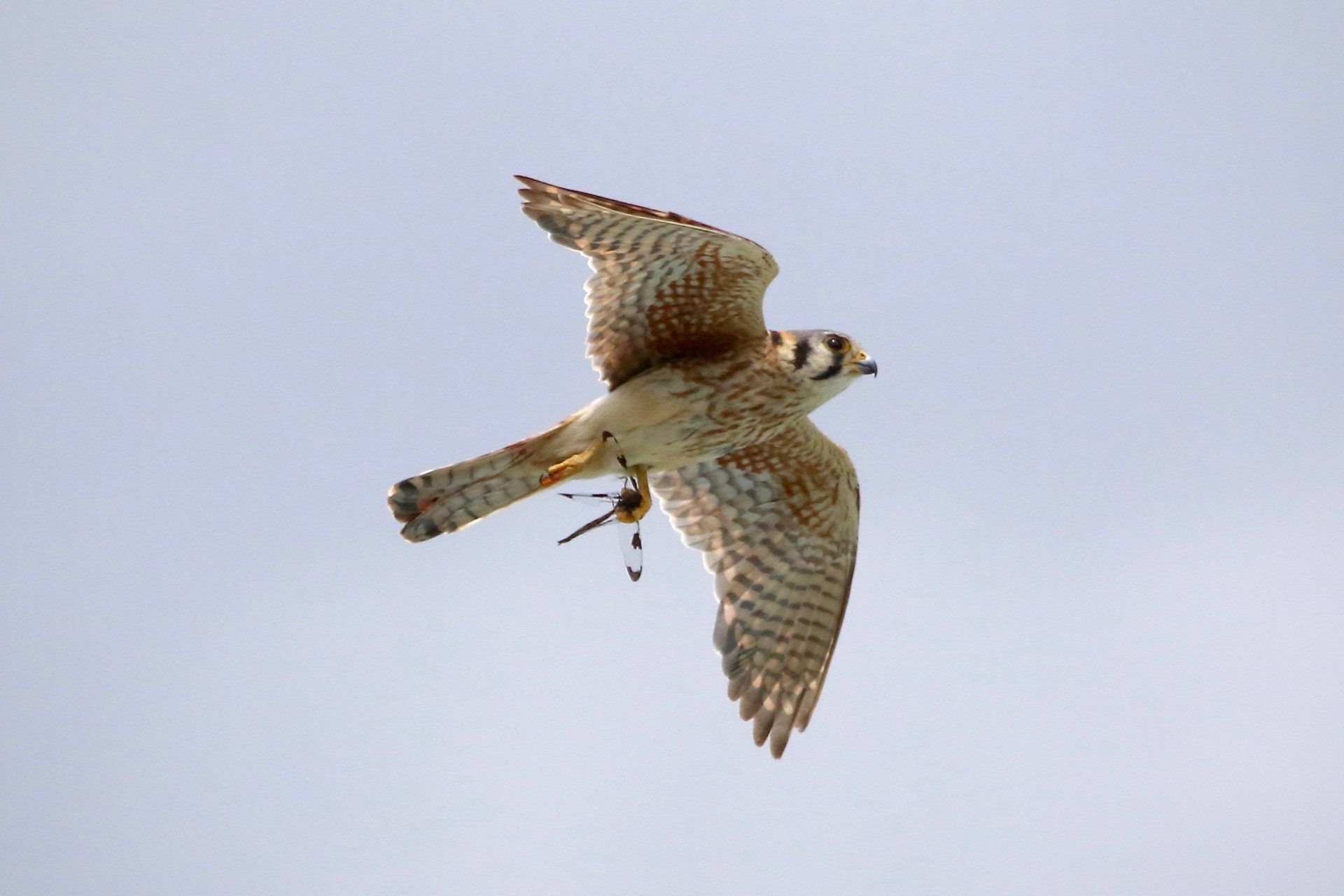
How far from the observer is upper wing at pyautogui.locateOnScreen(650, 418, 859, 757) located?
1005cm

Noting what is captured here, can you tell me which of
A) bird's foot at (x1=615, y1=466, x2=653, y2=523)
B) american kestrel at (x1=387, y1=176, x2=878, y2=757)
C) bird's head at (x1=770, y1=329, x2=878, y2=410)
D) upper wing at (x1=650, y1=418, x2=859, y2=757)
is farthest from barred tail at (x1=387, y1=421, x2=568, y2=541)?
upper wing at (x1=650, y1=418, x2=859, y2=757)

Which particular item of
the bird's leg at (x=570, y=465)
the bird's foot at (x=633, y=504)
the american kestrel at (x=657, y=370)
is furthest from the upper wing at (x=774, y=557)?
the bird's leg at (x=570, y=465)

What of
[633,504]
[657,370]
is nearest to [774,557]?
[633,504]

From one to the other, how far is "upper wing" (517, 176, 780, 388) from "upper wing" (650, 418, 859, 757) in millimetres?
1310

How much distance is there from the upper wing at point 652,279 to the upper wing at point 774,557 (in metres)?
1.31

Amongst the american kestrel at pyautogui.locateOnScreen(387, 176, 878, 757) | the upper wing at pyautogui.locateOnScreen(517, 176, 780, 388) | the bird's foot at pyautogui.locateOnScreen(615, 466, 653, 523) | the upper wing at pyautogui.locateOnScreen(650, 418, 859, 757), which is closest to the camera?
the upper wing at pyautogui.locateOnScreen(517, 176, 780, 388)

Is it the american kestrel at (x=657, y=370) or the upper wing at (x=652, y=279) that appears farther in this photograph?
the american kestrel at (x=657, y=370)

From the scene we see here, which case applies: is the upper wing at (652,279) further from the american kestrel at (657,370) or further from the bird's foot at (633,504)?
the bird's foot at (633,504)

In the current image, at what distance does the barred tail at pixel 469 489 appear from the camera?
28.5ft

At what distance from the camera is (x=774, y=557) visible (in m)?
10.3

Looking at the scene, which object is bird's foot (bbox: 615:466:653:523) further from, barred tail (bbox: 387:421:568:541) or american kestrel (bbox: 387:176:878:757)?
barred tail (bbox: 387:421:568:541)

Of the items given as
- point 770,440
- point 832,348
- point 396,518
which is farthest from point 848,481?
point 396,518

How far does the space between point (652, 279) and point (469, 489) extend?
1.60m

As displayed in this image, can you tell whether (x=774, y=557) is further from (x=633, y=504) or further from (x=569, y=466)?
(x=569, y=466)
